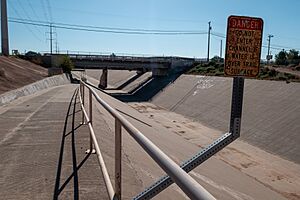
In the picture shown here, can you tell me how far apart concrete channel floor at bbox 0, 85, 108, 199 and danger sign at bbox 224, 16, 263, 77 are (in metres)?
2.50

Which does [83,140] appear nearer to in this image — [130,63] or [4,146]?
[4,146]

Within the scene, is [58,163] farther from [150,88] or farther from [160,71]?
[160,71]

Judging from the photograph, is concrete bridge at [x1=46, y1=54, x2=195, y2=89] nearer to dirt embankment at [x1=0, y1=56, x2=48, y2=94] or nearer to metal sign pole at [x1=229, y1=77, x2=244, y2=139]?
dirt embankment at [x1=0, y1=56, x2=48, y2=94]

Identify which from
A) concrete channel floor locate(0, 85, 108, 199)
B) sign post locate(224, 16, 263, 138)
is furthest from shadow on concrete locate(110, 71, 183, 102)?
sign post locate(224, 16, 263, 138)

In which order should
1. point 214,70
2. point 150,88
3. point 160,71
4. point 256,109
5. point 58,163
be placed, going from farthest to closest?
point 160,71, point 150,88, point 214,70, point 256,109, point 58,163

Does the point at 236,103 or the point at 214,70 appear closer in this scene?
the point at 236,103

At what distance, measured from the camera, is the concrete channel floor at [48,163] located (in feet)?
15.4

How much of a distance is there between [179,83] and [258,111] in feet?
103

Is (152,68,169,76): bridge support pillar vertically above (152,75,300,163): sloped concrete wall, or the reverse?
(152,68,169,76): bridge support pillar

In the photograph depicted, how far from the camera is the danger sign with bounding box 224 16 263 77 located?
3.60 m

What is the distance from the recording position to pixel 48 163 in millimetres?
6047

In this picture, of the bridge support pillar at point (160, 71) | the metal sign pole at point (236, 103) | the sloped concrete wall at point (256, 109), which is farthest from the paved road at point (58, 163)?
the bridge support pillar at point (160, 71)

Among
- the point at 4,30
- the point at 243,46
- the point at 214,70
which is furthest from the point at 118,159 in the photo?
the point at 4,30

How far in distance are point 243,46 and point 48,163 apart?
419 centimetres
